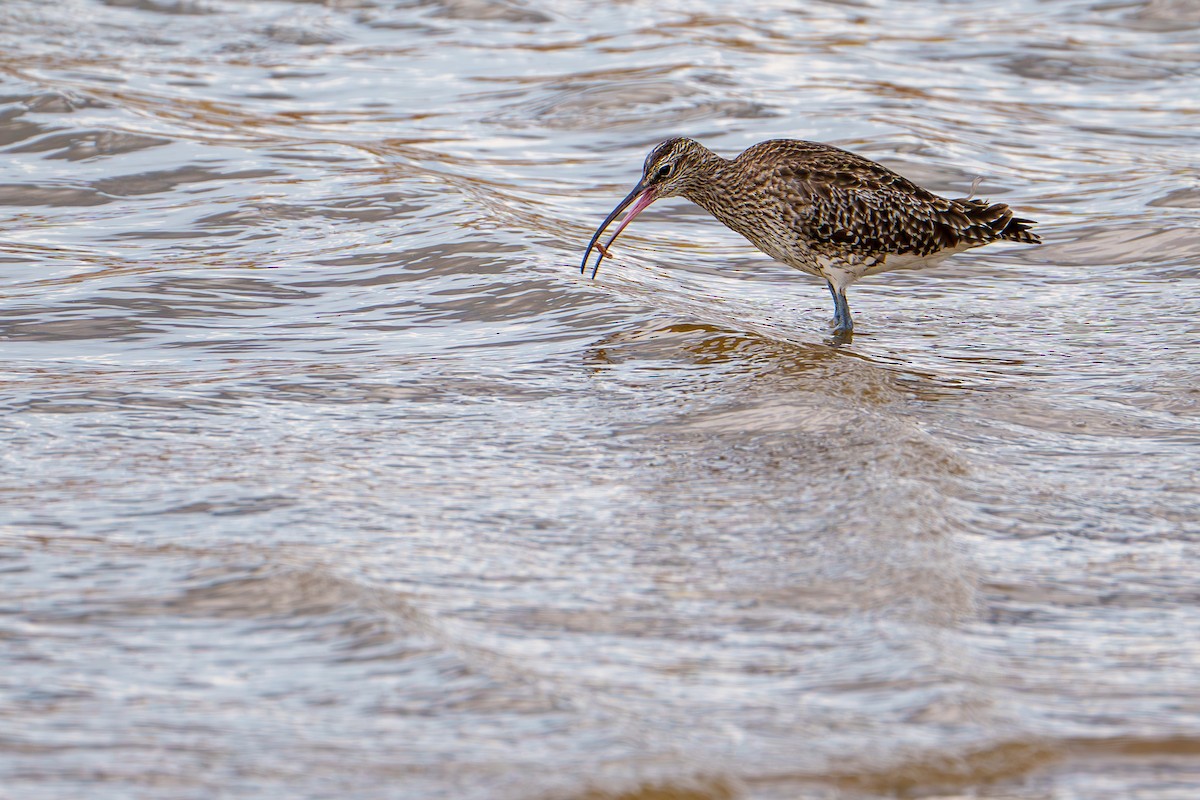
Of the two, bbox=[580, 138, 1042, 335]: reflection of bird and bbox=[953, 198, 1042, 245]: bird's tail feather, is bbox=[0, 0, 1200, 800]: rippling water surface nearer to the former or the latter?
bbox=[580, 138, 1042, 335]: reflection of bird

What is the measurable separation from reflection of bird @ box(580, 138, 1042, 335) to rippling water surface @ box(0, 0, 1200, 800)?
1.33 ft

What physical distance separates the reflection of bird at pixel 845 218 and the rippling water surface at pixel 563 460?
1.33 feet

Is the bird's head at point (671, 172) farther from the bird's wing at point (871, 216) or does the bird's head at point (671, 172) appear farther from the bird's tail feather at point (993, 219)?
the bird's tail feather at point (993, 219)

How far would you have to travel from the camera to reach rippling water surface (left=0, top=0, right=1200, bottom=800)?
4.54 m

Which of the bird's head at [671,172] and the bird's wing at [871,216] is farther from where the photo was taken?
the bird's head at [671,172]

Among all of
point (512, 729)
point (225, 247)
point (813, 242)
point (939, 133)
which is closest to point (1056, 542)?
point (512, 729)

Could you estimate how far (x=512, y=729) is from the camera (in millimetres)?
4551

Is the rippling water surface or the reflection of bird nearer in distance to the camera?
the rippling water surface

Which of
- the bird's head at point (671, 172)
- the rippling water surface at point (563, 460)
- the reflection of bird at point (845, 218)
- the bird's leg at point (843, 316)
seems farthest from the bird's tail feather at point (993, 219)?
the bird's head at point (671, 172)

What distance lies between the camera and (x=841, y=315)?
915cm

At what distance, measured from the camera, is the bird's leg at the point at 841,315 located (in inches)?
358

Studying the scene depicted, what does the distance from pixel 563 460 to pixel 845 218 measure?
9.85ft

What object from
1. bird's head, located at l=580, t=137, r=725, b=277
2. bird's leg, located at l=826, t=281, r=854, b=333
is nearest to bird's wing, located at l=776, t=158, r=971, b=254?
bird's leg, located at l=826, t=281, r=854, b=333

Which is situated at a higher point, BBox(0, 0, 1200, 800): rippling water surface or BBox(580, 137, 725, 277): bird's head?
BBox(580, 137, 725, 277): bird's head
